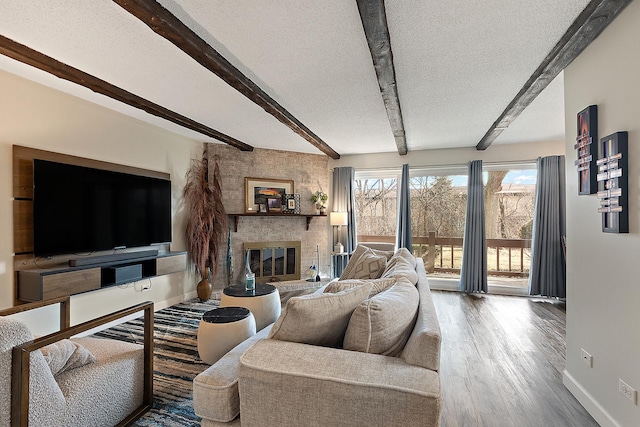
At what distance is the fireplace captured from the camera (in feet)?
16.8

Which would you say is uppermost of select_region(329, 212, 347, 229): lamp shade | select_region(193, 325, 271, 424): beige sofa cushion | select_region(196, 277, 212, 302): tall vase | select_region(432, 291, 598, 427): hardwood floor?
select_region(329, 212, 347, 229): lamp shade

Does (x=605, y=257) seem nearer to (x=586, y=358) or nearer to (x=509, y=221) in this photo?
(x=586, y=358)

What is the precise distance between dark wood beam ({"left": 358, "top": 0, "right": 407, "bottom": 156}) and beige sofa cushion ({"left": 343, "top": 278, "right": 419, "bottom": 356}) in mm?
1554

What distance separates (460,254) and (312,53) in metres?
4.34

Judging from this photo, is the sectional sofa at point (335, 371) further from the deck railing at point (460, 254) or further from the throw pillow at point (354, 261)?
the deck railing at point (460, 254)

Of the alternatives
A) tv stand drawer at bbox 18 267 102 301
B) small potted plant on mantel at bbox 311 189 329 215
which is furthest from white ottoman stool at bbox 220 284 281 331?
small potted plant on mantel at bbox 311 189 329 215

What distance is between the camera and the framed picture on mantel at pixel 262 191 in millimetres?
5086

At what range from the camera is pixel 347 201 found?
5598 mm

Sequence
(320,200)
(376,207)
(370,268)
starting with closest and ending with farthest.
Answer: (370,268) < (320,200) < (376,207)

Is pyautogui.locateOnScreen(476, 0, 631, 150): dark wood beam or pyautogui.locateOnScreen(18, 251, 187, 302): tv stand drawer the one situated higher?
pyautogui.locateOnScreen(476, 0, 631, 150): dark wood beam

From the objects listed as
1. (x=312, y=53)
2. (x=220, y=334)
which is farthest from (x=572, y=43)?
(x=220, y=334)

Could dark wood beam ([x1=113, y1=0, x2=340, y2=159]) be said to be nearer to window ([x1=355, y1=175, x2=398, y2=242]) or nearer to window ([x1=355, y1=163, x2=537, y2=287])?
window ([x1=355, y1=175, x2=398, y2=242])

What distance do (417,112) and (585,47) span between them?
5.11 feet

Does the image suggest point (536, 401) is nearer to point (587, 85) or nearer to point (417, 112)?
point (587, 85)
